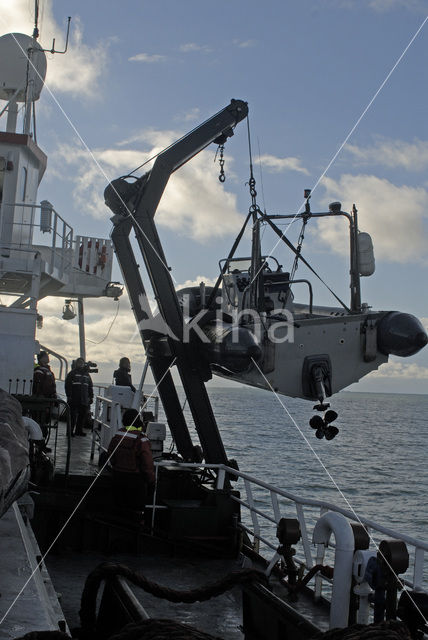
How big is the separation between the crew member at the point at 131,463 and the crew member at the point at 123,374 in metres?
3.87

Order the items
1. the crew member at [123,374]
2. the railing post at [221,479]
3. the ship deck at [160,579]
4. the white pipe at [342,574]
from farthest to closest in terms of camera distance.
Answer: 1. the crew member at [123,374]
2. the railing post at [221,479]
3. the ship deck at [160,579]
4. the white pipe at [342,574]

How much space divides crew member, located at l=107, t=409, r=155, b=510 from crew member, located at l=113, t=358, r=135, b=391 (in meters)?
3.87

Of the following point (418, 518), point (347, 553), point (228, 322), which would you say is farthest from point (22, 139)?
point (418, 518)

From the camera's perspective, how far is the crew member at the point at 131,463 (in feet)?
28.1

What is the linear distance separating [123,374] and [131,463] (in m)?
4.27

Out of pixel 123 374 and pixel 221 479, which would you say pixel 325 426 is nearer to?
pixel 221 479

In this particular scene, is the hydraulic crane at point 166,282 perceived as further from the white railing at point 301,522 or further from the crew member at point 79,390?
the crew member at point 79,390

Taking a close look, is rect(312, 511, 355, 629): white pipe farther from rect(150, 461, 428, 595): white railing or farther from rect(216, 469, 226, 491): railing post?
rect(216, 469, 226, 491): railing post

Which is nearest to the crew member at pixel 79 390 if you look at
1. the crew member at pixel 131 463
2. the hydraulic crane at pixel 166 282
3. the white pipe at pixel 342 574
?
the hydraulic crane at pixel 166 282

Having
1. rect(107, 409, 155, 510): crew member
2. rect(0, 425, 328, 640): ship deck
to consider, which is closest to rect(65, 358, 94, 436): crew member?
rect(0, 425, 328, 640): ship deck

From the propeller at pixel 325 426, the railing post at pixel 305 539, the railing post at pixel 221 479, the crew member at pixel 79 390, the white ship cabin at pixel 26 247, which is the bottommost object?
the railing post at pixel 305 539

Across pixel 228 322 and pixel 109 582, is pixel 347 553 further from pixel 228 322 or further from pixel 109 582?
pixel 228 322

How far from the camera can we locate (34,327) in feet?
42.7

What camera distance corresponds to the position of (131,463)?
28.1ft
